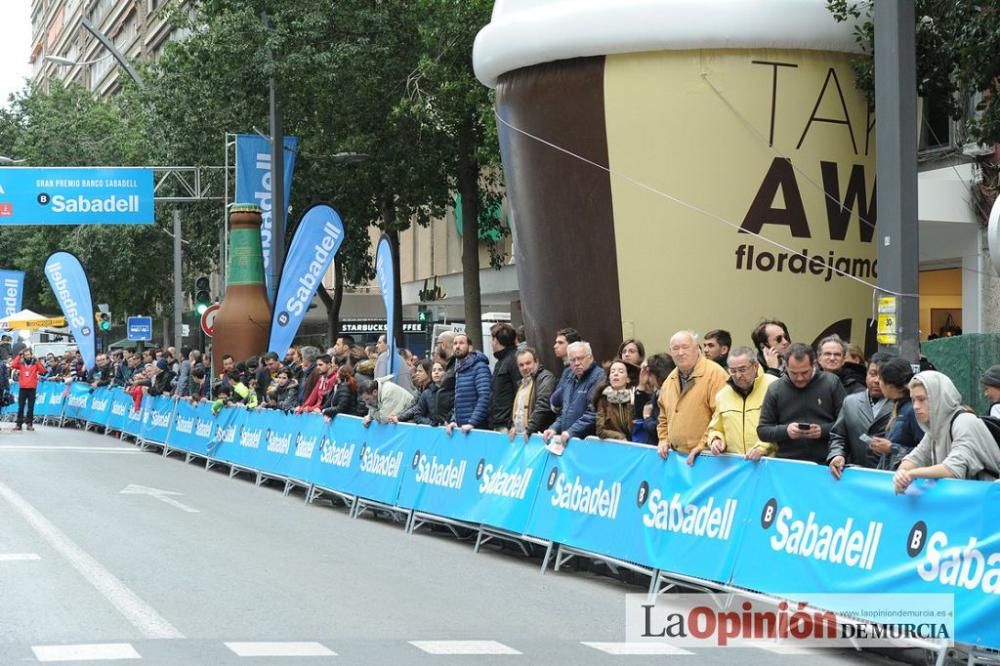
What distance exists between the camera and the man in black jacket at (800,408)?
30.5 ft

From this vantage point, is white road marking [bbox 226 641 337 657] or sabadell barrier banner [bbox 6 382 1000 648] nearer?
sabadell barrier banner [bbox 6 382 1000 648]

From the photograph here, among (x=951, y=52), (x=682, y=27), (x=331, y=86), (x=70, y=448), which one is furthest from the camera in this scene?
(x=331, y=86)

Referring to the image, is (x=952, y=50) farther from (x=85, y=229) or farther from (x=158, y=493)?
(x=85, y=229)

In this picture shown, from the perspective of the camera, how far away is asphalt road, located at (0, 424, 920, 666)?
7777 mm

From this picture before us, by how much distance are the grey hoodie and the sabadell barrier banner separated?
17cm

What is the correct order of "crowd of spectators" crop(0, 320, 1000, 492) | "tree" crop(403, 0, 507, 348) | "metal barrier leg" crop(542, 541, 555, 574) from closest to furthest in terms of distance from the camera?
1. "crowd of spectators" crop(0, 320, 1000, 492)
2. "metal barrier leg" crop(542, 541, 555, 574)
3. "tree" crop(403, 0, 507, 348)

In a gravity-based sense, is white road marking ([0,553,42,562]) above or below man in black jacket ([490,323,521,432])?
below

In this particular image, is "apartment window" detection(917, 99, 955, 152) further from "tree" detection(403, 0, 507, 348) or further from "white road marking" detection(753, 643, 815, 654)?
"white road marking" detection(753, 643, 815, 654)

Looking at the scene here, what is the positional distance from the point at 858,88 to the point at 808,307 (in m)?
2.49

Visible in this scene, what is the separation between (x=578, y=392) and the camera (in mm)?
11883

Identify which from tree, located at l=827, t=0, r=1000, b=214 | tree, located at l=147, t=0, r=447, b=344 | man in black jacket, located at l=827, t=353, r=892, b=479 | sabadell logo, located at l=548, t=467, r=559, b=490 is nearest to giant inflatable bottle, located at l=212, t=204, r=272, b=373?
tree, located at l=147, t=0, r=447, b=344

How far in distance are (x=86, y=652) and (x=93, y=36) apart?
199 feet

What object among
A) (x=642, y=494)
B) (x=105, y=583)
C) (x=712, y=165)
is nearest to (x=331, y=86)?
(x=712, y=165)

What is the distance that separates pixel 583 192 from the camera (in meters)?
15.9
